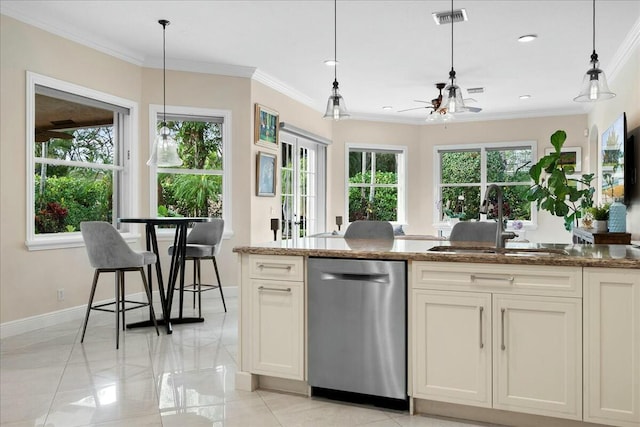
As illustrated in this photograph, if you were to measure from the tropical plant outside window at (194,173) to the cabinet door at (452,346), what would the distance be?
3.91 meters

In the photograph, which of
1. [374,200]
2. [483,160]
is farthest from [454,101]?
[483,160]

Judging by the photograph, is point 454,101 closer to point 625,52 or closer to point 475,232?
point 475,232

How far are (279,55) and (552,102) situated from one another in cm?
472

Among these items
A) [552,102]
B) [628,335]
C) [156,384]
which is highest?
[552,102]

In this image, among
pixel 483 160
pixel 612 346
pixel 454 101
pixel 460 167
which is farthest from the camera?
pixel 460 167

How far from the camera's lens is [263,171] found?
6316mm

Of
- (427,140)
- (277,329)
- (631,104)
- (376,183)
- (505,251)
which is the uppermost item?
(427,140)

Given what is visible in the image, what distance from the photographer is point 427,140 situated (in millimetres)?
9422

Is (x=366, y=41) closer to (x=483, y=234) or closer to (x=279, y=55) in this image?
(x=279, y=55)

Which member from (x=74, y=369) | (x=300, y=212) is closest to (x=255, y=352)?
(x=74, y=369)

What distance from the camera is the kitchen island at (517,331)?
218cm

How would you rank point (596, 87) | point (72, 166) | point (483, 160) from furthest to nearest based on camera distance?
point (483, 160), point (72, 166), point (596, 87)

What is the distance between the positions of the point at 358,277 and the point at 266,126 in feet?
13.5

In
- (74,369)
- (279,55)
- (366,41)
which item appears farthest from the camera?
(279,55)
